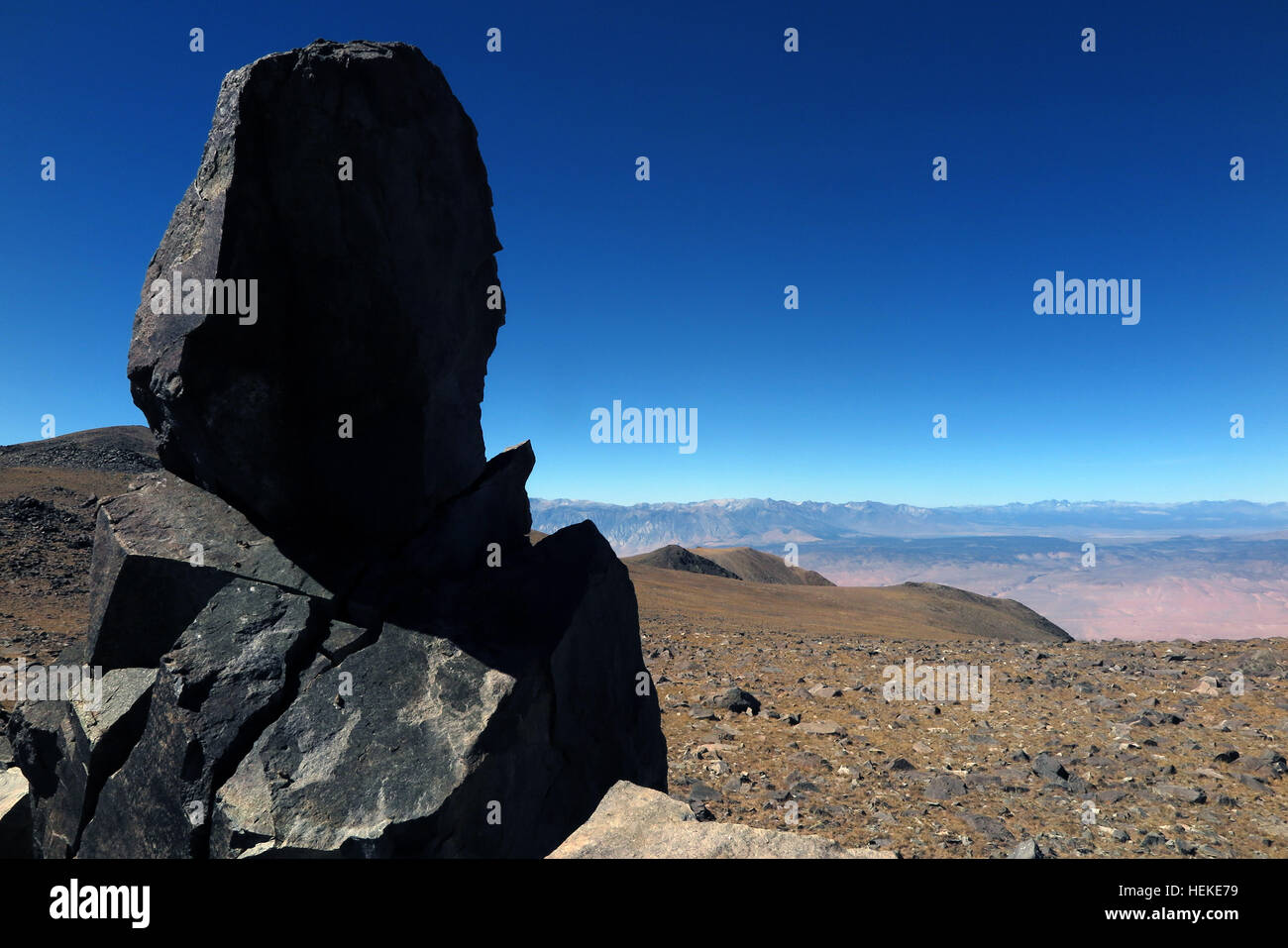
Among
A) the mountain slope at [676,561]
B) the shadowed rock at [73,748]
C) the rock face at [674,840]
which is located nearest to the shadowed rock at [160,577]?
the shadowed rock at [73,748]

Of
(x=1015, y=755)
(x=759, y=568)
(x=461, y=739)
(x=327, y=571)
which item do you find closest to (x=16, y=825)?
(x=327, y=571)

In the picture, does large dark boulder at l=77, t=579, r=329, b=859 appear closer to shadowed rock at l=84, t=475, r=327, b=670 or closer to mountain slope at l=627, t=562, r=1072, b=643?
shadowed rock at l=84, t=475, r=327, b=670

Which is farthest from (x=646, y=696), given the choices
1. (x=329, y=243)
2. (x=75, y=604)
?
(x=75, y=604)

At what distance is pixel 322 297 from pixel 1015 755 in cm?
1337

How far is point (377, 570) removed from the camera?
7.55 m

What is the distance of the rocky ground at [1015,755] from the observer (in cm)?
908

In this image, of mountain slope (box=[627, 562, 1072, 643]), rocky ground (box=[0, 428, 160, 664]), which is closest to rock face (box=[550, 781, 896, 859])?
rocky ground (box=[0, 428, 160, 664])

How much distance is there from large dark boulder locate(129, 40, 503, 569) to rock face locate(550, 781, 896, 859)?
4511 mm

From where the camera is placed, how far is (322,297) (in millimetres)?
7426

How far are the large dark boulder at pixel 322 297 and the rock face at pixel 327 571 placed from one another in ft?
0.09

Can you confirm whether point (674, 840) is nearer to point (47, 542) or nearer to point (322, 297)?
point (322, 297)

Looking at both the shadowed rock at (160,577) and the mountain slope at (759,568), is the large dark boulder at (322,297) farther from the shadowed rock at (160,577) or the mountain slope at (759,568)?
the mountain slope at (759,568)

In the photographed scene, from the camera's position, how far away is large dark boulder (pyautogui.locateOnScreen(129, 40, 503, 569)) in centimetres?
693
